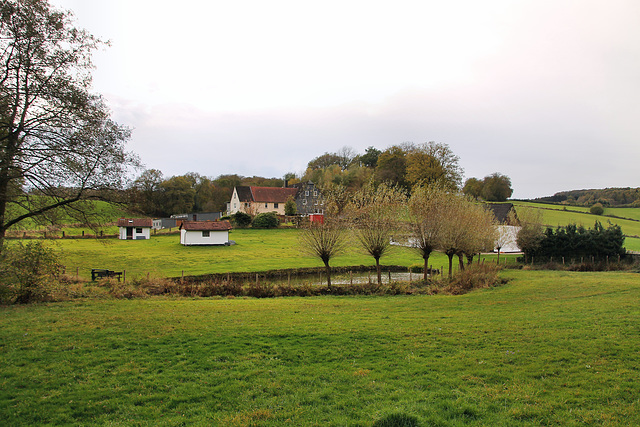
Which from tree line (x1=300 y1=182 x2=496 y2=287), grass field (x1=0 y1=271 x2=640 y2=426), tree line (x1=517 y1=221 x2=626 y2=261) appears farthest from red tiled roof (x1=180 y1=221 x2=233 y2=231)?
tree line (x1=517 y1=221 x2=626 y2=261)

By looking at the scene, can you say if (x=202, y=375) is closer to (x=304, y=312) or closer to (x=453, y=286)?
(x=304, y=312)

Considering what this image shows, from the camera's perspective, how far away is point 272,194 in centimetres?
8138

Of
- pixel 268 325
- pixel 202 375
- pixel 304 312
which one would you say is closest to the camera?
pixel 202 375

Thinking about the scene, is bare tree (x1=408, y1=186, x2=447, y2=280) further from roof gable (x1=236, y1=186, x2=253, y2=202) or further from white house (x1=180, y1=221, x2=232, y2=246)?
roof gable (x1=236, y1=186, x2=253, y2=202)

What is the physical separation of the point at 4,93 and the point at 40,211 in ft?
13.6

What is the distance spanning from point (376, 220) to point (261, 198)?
56.1 metres

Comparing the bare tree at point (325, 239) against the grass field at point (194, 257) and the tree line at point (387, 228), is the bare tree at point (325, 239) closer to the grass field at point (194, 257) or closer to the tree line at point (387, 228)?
the tree line at point (387, 228)

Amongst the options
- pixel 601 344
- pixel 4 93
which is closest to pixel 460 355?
pixel 601 344

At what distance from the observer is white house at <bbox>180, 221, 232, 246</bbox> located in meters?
47.7

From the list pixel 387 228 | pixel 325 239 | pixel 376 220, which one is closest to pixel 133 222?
pixel 325 239

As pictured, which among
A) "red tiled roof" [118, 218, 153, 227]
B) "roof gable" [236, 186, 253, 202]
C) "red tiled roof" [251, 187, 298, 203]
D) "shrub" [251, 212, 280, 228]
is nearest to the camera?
"red tiled roof" [118, 218, 153, 227]

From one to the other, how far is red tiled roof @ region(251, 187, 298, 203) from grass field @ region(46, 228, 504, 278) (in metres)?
26.3

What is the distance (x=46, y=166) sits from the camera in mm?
12648

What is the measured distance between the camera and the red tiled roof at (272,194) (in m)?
79.2
